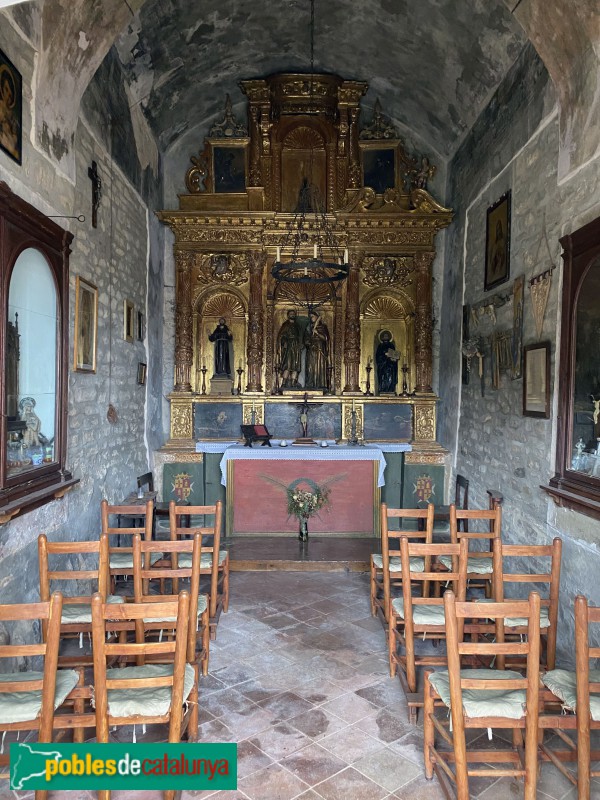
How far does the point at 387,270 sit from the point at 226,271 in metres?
2.43

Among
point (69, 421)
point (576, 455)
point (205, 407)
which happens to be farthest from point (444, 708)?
point (205, 407)

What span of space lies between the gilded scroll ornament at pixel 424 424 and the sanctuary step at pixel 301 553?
194 cm

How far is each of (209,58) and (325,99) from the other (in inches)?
72.5

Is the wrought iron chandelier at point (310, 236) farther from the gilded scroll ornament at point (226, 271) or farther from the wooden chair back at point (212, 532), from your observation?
the wooden chair back at point (212, 532)

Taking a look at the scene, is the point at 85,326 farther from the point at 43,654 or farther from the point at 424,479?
the point at 424,479

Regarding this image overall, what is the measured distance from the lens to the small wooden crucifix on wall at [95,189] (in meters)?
5.68

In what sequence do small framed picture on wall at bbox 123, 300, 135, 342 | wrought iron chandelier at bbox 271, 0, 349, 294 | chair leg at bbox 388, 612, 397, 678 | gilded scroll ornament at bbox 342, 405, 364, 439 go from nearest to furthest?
chair leg at bbox 388, 612, 397, 678 < small framed picture on wall at bbox 123, 300, 135, 342 < wrought iron chandelier at bbox 271, 0, 349, 294 < gilded scroll ornament at bbox 342, 405, 364, 439

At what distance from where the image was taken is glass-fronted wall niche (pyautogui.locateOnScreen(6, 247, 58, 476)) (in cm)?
405

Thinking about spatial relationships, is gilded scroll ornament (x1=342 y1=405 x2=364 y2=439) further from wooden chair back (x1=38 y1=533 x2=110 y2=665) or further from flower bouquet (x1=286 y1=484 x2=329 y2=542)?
wooden chair back (x1=38 y1=533 x2=110 y2=665)

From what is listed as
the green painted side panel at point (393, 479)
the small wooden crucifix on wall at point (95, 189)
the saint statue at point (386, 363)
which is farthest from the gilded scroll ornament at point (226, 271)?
the green painted side panel at point (393, 479)

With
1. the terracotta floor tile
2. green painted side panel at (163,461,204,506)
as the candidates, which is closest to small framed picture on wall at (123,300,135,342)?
green painted side panel at (163,461,204,506)

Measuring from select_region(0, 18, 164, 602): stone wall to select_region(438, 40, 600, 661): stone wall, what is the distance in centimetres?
402

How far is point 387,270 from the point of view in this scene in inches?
350

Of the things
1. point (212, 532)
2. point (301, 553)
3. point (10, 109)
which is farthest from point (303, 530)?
point (10, 109)
